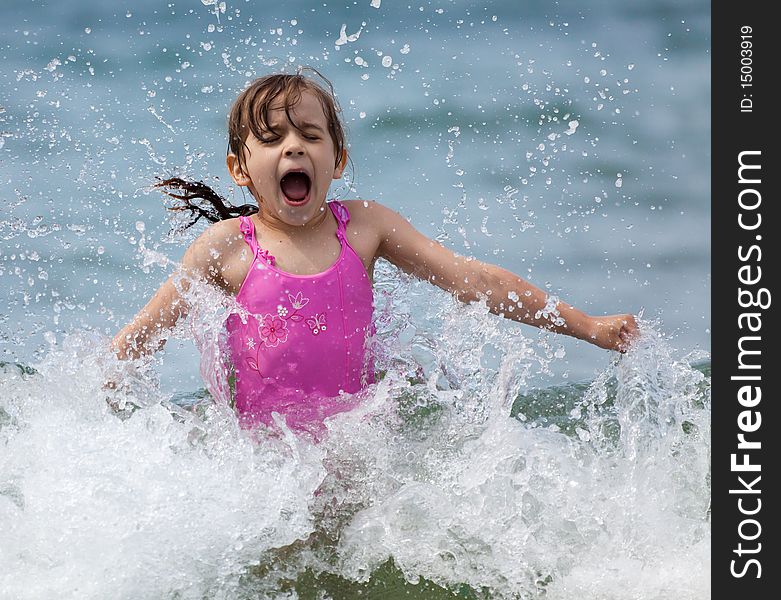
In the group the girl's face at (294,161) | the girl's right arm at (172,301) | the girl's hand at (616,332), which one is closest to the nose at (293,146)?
the girl's face at (294,161)

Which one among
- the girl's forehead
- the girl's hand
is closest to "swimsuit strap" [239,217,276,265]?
the girl's forehead

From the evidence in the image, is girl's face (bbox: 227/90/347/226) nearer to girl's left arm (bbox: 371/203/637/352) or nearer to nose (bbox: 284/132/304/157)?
nose (bbox: 284/132/304/157)

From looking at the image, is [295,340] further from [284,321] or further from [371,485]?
[371,485]

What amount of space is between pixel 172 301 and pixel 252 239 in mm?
300

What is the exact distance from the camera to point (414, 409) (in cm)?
335

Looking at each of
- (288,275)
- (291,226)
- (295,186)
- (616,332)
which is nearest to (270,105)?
(295,186)

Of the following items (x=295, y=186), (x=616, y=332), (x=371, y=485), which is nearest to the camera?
(x=371, y=485)

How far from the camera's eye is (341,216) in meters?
3.32

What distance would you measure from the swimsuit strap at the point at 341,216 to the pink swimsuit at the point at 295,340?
0.25ft

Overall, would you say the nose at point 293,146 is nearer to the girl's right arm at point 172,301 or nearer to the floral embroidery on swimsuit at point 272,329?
the girl's right arm at point 172,301

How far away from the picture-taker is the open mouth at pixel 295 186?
10.4 feet
